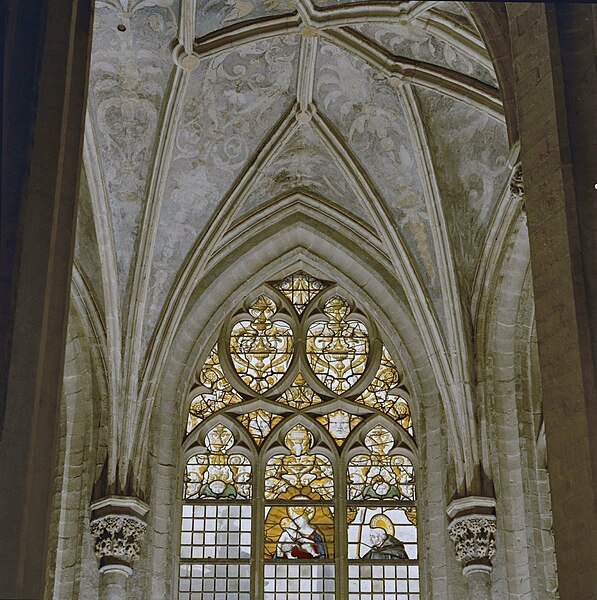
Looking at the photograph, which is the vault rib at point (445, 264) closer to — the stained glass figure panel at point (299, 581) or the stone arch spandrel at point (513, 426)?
the stone arch spandrel at point (513, 426)

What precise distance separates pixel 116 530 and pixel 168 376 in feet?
7.04

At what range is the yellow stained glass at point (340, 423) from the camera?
1597 centimetres

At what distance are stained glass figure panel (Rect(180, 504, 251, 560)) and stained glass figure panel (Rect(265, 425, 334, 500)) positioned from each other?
1.38 feet

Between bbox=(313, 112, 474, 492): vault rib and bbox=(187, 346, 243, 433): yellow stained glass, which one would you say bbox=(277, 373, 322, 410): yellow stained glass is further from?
bbox=(313, 112, 474, 492): vault rib

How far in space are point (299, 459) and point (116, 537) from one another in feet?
7.74

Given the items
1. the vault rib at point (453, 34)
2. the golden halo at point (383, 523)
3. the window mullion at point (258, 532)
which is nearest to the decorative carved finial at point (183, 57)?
the vault rib at point (453, 34)

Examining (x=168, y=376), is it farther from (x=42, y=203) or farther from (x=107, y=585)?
(x=42, y=203)

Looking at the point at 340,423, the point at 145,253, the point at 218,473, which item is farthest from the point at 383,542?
the point at 145,253

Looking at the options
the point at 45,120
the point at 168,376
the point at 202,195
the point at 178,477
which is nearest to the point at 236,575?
the point at 178,477

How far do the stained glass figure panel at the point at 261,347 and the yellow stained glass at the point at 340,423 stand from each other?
0.75m

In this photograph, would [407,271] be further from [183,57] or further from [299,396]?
[183,57]

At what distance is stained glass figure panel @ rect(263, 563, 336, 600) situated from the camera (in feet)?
49.0

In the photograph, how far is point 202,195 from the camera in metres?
16.2

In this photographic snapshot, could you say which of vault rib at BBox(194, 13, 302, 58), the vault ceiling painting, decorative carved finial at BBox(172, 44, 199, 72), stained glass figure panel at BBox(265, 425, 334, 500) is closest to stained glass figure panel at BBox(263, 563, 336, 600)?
stained glass figure panel at BBox(265, 425, 334, 500)
